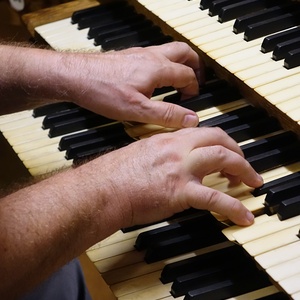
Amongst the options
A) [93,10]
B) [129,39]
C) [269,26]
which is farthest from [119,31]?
[269,26]

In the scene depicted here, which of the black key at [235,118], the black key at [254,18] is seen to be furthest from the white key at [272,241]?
the black key at [254,18]

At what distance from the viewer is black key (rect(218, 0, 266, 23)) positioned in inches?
69.9

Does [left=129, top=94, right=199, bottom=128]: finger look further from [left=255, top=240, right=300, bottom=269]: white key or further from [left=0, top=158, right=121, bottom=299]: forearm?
[left=255, top=240, right=300, bottom=269]: white key

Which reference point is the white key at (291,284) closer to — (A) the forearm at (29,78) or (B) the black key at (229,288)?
(B) the black key at (229,288)

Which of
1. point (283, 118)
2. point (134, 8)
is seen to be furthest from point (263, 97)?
point (134, 8)

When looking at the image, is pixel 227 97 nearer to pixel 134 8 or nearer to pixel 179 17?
pixel 179 17

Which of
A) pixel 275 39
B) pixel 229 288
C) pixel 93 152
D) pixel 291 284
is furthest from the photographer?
pixel 93 152

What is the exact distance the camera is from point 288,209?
1.32m

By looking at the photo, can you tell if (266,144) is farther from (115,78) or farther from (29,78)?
(29,78)

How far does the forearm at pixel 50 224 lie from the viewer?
1.26 m

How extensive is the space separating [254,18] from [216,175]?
1.36 ft

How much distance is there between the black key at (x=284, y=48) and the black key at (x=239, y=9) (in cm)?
21

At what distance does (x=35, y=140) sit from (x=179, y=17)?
17.4 inches

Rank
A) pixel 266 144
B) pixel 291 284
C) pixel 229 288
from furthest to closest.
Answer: pixel 266 144 → pixel 229 288 → pixel 291 284
